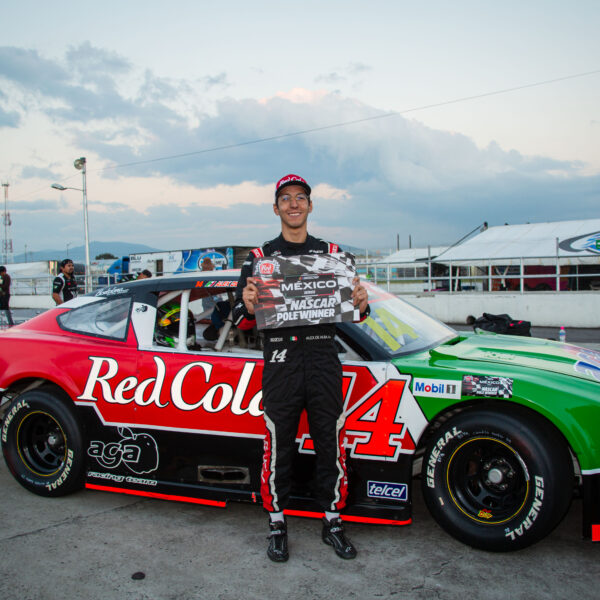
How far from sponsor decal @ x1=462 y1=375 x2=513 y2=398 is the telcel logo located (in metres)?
0.59

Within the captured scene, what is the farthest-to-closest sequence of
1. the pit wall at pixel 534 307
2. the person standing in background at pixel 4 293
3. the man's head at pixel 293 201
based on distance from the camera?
the pit wall at pixel 534 307, the person standing in background at pixel 4 293, the man's head at pixel 293 201

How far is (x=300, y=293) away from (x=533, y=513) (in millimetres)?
1507

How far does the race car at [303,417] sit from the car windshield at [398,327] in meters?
0.01

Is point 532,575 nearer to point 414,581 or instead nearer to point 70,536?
point 414,581

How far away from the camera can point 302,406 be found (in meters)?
2.73

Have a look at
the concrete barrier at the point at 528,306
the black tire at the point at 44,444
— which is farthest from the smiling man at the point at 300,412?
the concrete barrier at the point at 528,306

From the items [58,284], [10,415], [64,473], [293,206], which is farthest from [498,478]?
[58,284]

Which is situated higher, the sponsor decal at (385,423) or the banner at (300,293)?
the banner at (300,293)

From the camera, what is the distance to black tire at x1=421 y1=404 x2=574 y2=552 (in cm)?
245

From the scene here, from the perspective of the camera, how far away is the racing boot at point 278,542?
2.63 meters

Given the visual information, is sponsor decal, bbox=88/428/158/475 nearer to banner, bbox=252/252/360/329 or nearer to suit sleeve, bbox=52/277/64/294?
banner, bbox=252/252/360/329

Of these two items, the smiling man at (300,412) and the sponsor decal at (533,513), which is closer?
the sponsor decal at (533,513)

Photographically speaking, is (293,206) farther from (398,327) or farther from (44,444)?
(44,444)

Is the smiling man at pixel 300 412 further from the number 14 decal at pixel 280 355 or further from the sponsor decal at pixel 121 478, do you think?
the sponsor decal at pixel 121 478
